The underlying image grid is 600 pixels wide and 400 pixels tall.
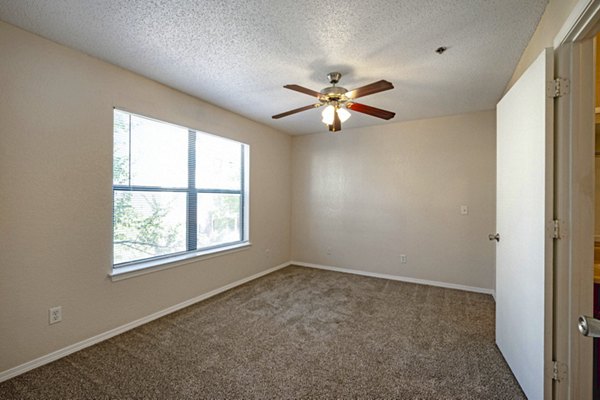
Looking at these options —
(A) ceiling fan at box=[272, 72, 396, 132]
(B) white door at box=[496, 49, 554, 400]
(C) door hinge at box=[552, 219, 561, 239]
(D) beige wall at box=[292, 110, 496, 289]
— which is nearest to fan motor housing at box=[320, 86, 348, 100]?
(A) ceiling fan at box=[272, 72, 396, 132]

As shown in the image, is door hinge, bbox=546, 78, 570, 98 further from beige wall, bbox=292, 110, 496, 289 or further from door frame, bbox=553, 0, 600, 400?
beige wall, bbox=292, 110, 496, 289

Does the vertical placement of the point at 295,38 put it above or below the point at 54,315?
above

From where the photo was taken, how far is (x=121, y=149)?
2.51 metres

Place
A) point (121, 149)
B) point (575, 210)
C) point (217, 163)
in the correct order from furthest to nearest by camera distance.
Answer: point (217, 163) < point (121, 149) < point (575, 210)

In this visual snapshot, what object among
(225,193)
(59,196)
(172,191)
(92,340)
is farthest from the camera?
(225,193)

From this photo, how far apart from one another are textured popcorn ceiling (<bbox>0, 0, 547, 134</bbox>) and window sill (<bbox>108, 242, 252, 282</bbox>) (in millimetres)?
1893

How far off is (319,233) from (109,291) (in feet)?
10.3

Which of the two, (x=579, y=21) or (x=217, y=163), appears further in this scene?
(x=217, y=163)

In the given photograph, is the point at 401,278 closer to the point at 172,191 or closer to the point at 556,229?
the point at 556,229

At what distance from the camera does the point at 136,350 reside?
2129 millimetres

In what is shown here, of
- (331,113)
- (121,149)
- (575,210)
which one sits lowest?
(575,210)

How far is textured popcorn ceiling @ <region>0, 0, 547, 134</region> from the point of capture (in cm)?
164

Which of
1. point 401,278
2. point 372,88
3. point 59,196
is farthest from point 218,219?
point 401,278

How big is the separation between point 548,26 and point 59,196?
360 cm
